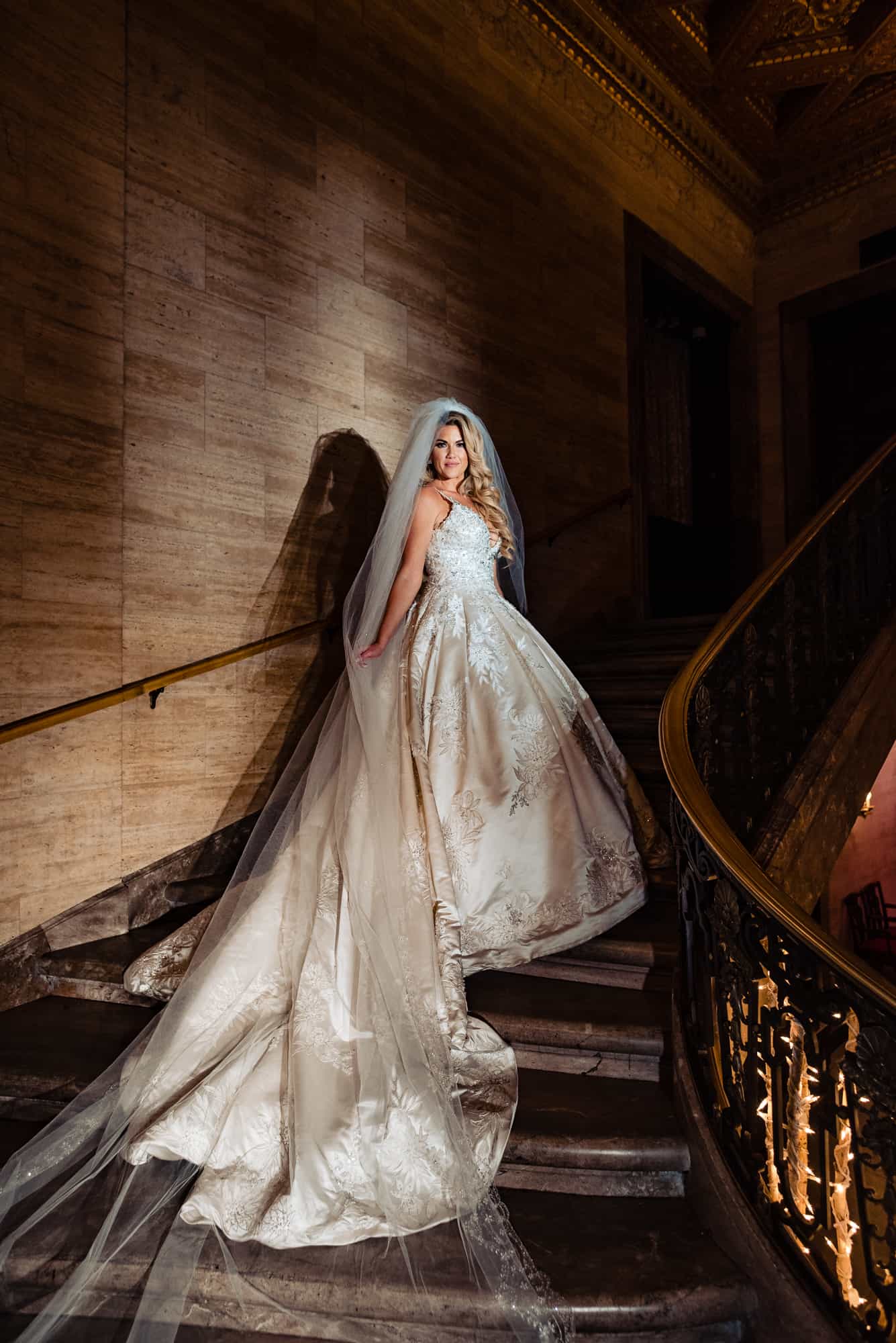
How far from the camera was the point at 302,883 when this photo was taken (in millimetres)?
2496

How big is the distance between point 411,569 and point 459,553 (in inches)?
8.9

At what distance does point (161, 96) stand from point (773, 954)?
4.31 m

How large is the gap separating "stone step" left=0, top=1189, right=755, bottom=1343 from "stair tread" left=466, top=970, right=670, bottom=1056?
55 cm

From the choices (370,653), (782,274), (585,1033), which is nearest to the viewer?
(585,1033)

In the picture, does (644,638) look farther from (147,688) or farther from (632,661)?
(147,688)

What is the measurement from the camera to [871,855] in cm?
756

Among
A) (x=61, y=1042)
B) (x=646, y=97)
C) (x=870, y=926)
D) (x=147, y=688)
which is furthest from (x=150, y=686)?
(x=870, y=926)

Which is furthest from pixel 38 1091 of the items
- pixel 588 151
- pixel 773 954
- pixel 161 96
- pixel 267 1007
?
pixel 588 151

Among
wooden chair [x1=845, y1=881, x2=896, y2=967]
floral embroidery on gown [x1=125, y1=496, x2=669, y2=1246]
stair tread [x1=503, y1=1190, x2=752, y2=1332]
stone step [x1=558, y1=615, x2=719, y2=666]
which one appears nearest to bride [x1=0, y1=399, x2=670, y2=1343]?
floral embroidery on gown [x1=125, y1=496, x2=669, y2=1246]

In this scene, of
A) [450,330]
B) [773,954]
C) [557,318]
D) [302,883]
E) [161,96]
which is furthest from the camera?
[557,318]

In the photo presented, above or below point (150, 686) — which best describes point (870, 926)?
below

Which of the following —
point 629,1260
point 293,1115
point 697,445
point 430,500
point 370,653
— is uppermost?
point 697,445

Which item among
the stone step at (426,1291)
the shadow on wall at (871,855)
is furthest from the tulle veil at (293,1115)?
the shadow on wall at (871,855)

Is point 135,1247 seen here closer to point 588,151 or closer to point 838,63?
point 588,151
